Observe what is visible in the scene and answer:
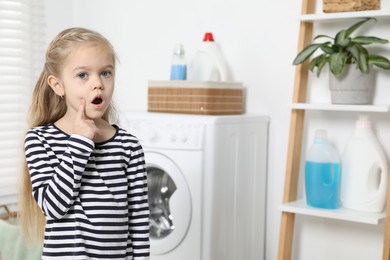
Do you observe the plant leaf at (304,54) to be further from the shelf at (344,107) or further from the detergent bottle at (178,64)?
the detergent bottle at (178,64)

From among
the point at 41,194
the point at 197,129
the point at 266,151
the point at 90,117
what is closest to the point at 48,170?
the point at 41,194

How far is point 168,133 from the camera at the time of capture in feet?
8.63

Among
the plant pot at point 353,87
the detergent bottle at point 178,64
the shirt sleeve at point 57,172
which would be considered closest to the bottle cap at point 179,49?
the detergent bottle at point 178,64

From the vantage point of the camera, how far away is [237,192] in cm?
270

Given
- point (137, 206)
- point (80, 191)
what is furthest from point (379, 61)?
point (80, 191)

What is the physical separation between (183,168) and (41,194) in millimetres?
1158

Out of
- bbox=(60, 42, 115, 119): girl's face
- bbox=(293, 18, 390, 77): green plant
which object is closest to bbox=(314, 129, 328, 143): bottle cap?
bbox=(293, 18, 390, 77): green plant

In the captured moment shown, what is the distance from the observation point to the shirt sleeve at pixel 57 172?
4.71 ft

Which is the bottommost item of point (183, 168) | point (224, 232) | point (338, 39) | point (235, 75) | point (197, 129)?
point (224, 232)

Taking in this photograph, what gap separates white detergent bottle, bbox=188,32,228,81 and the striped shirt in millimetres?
1388

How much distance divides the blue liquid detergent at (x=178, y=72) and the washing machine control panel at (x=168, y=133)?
1.06 ft

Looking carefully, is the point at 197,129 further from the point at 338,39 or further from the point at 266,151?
the point at 338,39

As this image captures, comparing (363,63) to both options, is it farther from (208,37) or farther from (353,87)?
(208,37)

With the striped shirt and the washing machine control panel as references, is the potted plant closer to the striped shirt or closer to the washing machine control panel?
the washing machine control panel
